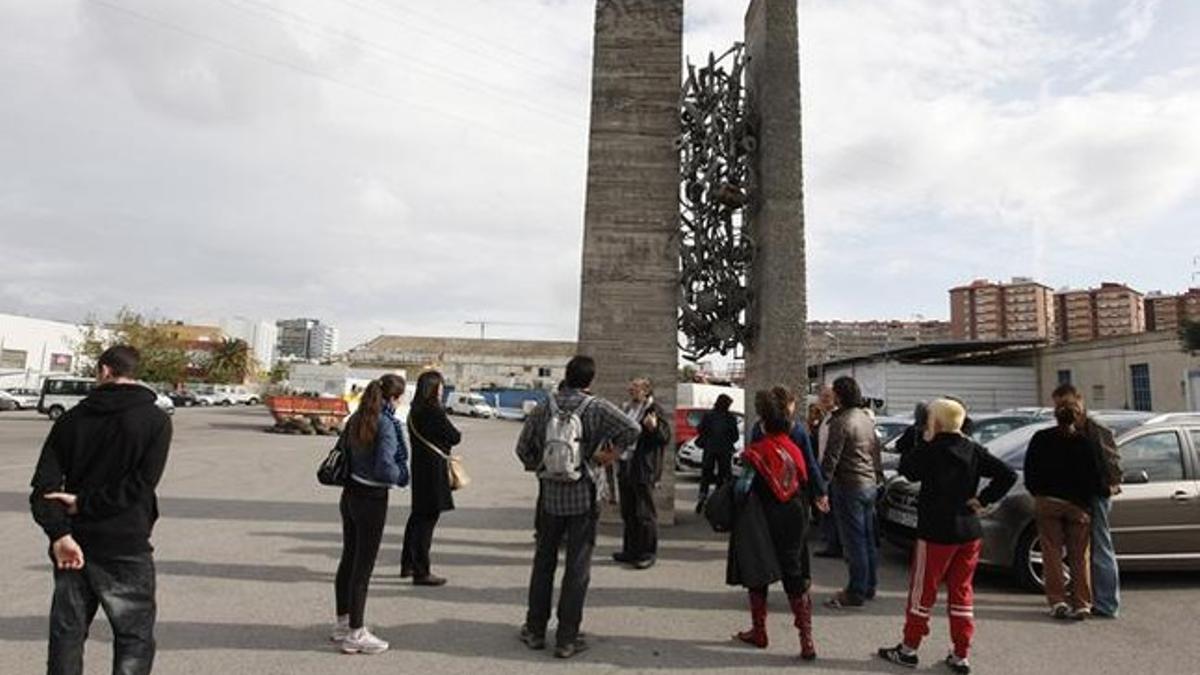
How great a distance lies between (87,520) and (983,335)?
79.3m

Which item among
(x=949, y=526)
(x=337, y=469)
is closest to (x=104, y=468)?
(x=337, y=469)

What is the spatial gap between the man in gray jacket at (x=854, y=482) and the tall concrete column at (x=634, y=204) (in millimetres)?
3090

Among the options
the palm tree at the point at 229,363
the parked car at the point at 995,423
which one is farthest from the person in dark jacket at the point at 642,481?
the palm tree at the point at 229,363

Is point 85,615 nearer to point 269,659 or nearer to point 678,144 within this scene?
point 269,659

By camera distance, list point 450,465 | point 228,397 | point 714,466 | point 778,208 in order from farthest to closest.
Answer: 1. point 228,397
2. point 714,466
3. point 778,208
4. point 450,465

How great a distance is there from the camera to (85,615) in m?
3.54

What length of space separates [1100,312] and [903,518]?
6579 cm

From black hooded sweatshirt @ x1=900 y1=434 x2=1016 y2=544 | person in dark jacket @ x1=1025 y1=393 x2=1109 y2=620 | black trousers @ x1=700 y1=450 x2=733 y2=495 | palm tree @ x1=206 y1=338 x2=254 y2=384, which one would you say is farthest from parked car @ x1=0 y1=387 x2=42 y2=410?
person in dark jacket @ x1=1025 y1=393 x2=1109 y2=620

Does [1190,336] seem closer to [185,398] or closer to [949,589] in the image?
[949,589]

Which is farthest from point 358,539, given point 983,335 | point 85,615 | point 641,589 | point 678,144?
point 983,335

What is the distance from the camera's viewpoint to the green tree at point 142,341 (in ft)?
189

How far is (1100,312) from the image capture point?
6150cm

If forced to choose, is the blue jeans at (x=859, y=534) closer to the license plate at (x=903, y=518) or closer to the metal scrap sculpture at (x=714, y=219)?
the license plate at (x=903, y=518)

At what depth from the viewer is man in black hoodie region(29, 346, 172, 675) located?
3428 mm
